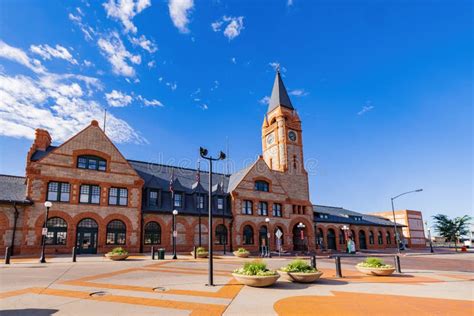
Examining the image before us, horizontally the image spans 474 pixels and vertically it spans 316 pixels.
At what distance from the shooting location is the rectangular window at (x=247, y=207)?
1532 inches

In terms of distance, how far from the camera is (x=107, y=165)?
30781 mm

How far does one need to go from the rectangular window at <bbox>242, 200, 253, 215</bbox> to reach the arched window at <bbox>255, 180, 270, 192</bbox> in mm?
2490

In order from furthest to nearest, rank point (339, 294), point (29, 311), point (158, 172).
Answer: point (158, 172)
point (339, 294)
point (29, 311)

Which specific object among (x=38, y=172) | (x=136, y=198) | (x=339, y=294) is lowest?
(x=339, y=294)

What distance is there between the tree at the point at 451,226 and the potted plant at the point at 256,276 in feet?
266

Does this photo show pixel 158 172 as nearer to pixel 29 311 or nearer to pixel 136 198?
pixel 136 198

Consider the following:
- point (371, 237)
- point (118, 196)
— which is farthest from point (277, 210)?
point (371, 237)

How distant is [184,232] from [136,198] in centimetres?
674

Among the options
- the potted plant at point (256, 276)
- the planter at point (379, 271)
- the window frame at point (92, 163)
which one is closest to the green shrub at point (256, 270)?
the potted plant at point (256, 276)

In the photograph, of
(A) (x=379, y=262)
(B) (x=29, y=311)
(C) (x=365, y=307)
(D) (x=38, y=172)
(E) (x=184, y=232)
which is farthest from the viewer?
(E) (x=184, y=232)

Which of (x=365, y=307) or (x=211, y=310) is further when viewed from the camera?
(x=365, y=307)

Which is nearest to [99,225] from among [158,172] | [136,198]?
[136,198]

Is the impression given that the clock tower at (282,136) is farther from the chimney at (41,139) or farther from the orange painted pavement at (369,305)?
the orange painted pavement at (369,305)

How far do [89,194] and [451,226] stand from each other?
84047 millimetres
